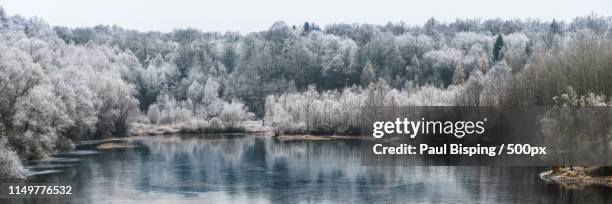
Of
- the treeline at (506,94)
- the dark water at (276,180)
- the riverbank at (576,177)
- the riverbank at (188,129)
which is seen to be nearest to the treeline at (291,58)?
the treeline at (506,94)

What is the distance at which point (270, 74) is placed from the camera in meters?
127

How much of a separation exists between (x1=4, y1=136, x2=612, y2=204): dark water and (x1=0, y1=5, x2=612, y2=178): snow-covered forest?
14.6 ft

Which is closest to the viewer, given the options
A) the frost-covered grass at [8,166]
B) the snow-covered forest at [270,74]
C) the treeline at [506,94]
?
the frost-covered grass at [8,166]

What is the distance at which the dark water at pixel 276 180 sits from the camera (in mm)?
38531

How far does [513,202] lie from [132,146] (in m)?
43.3

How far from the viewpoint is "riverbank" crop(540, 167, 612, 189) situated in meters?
42.5

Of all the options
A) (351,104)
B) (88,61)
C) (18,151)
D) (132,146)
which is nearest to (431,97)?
(351,104)

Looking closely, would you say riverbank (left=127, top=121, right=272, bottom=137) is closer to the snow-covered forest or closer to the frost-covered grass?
the snow-covered forest

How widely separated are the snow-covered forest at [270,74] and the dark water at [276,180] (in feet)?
14.6

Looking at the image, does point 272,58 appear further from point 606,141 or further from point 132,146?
point 606,141

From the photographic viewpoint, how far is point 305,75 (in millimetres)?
126188

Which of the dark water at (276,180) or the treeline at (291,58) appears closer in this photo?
the dark water at (276,180)

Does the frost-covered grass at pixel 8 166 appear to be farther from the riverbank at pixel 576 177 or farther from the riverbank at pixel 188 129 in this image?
the riverbank at pixel 188 129

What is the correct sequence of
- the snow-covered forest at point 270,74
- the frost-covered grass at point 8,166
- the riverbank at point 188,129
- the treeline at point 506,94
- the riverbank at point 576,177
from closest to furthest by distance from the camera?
the frost-covered grass at point 8,166 → the riverbank at point 576,177 → the treeline at point 506,94 → the snow-covered forest at point 270,74 → the riverbank at point 188,129
